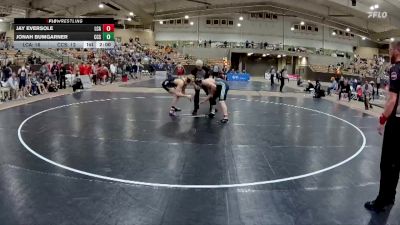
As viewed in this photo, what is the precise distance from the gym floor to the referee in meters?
0.19

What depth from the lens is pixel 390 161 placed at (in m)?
4.35

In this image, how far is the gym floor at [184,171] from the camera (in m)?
4.05

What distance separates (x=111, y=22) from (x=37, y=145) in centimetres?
855

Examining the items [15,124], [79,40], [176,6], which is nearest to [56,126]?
[15,124]

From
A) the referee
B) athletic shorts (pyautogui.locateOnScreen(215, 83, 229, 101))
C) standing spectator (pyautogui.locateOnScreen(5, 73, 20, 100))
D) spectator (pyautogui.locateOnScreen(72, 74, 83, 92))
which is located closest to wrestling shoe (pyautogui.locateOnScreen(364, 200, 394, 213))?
the referee

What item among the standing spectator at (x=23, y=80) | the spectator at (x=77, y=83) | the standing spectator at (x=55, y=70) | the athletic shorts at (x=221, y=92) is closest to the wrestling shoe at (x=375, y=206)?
the athletic shorts at (x=221, y=92)

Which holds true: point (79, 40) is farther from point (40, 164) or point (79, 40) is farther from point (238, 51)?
point (238, 51)

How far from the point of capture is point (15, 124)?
9.25 meters

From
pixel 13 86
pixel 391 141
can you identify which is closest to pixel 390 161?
pixel 391 141

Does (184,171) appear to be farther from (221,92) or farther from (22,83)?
(22,83)

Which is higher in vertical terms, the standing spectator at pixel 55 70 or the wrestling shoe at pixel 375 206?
the standing spectator at pixel 55 70

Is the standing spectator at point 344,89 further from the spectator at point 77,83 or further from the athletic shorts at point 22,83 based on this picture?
the athletic shorts at point 22,83
